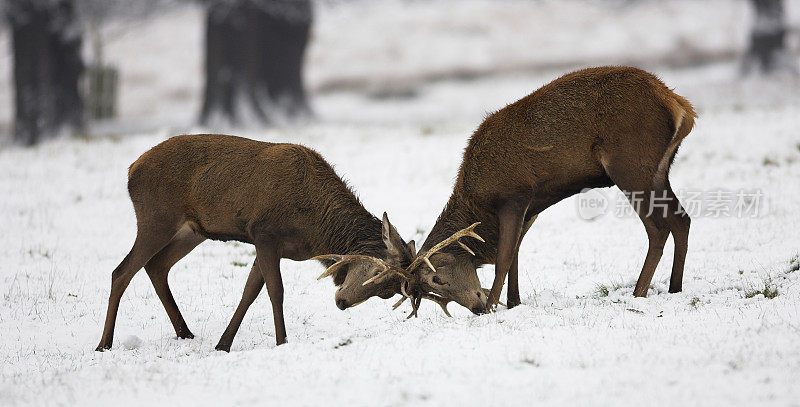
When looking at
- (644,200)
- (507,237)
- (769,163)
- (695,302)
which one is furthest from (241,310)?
(769,163)

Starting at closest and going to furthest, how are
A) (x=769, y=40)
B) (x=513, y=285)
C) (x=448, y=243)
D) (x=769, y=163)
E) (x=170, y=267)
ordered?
(x=448, y=243), (x=513, y=285), (x=170, y=267), (x=769, y=163), (x=769, y=40)

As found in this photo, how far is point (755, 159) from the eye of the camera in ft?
43.7

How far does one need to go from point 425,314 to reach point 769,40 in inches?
808

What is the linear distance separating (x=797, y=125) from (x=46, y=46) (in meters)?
16.8

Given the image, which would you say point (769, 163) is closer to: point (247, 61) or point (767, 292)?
point (767, 292)

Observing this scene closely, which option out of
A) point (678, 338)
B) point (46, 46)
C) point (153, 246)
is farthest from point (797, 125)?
point (46, 46)

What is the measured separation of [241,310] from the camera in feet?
23.7

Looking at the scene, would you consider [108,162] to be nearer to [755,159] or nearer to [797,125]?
[755,159]

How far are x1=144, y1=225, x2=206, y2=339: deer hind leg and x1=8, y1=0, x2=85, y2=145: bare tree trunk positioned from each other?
14246mm

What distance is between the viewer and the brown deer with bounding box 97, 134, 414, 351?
23.3 ft

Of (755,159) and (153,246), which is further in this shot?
(755,159)

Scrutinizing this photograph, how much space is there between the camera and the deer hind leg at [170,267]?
772 centimetres

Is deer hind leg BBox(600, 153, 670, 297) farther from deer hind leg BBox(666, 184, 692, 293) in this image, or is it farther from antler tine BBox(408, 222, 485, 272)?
antler tine BBox(408, 222, 485, 272)

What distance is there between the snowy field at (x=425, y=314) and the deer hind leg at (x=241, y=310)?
0.11m
